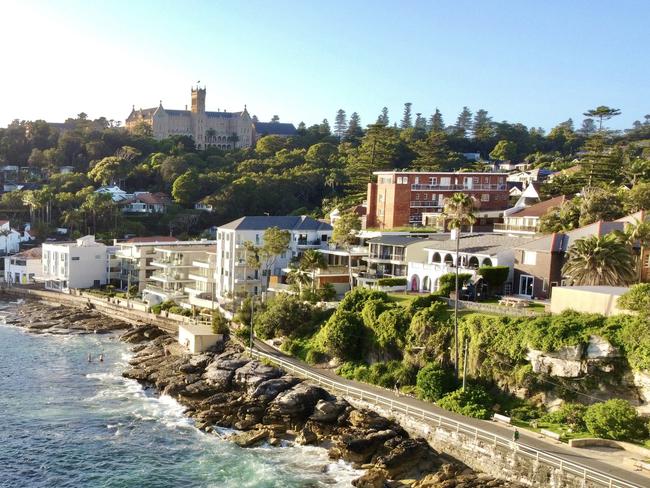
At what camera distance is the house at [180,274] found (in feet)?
215

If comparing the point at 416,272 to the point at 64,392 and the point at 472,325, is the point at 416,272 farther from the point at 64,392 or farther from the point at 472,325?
the point at 64,392

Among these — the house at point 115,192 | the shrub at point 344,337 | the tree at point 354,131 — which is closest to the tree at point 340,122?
the tree at point 354,131

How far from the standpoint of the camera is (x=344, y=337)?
1651 inches

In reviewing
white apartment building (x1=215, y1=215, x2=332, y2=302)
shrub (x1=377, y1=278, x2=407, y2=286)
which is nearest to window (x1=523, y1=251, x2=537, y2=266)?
shrub (x1=377, y1=278, x2=407, y2=286)

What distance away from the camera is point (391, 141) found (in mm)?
109312

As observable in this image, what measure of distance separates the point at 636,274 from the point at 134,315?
44849mm

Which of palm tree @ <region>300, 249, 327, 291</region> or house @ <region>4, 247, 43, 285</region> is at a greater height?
palm tree @ <region>300, 249, 327, 291</region>

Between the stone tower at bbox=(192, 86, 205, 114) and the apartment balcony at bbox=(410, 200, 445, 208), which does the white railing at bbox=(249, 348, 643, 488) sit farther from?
the stone tower at bbox=(192, 86, 205, 114)

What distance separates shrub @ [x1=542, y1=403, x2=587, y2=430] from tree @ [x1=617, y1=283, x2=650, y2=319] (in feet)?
16.6

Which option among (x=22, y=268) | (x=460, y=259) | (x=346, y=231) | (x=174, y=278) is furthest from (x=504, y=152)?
(x=22, y=268)

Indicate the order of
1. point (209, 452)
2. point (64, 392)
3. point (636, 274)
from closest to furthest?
point (209, 452) < point (636, 274) < point (64, 392)

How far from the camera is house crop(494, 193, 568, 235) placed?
57606mm

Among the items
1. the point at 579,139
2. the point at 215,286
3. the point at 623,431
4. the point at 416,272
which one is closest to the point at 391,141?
the point at 579,139

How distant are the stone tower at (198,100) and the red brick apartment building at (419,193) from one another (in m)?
93.7
